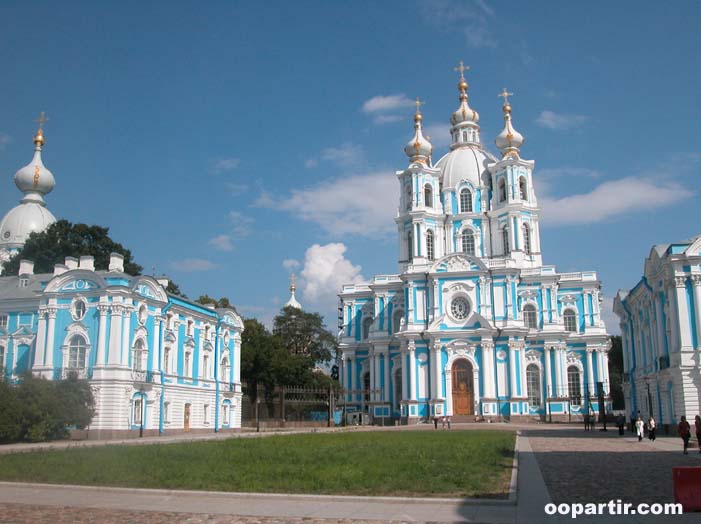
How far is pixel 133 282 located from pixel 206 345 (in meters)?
8.78

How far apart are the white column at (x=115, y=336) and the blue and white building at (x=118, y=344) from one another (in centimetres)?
5

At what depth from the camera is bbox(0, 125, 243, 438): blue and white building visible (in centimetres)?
3419

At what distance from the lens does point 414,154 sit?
6588 cm

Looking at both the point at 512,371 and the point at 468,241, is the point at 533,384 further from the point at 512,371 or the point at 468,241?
the point at 468,241

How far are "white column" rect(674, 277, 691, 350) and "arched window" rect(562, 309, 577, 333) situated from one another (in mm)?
A: 27355

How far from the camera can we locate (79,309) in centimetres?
3528

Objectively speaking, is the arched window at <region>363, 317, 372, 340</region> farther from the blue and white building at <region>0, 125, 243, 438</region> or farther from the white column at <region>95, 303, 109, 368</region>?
the white column at <region>95, 303, 109, 368</region>

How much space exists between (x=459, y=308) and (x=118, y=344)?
93.6 ft

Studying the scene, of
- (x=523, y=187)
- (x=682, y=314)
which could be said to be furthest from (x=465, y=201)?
(x=682, y=314)

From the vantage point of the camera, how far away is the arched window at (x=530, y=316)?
5791 centimetres

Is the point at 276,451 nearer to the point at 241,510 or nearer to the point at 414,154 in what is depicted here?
→ the point at 241,510

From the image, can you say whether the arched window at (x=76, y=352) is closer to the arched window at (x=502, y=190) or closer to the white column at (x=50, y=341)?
the white column at (x=50, y=341)

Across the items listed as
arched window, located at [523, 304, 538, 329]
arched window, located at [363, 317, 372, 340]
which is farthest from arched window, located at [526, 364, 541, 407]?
arched window, located at [363, 317, 372, 340]

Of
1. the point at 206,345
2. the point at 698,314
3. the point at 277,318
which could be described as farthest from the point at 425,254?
the point at 698,314
